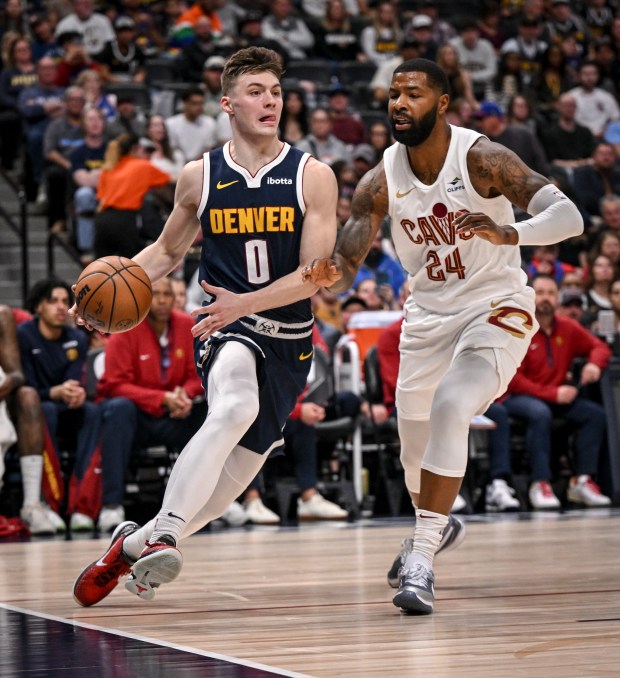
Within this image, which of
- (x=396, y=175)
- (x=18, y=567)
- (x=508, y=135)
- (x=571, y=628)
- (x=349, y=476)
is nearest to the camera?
(x=571, y=628)

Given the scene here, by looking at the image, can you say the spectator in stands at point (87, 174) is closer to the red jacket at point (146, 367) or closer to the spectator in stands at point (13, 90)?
the spectator in stands at point (13, 90)

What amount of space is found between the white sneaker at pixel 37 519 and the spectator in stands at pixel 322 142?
18.5ft

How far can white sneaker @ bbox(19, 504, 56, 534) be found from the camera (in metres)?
8.78

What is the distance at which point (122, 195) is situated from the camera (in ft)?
38.5

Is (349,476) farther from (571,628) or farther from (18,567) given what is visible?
(571,628)

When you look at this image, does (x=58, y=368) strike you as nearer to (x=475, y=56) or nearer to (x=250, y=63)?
(x=250, y=63)

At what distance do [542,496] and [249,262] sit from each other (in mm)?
5334

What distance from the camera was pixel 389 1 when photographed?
1745 centimetres

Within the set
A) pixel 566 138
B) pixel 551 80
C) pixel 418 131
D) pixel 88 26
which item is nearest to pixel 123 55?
pixel 88 26

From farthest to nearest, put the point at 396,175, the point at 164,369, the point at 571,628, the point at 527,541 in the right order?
the point at 164,369
the point at 527,541
the point at 396,175
the point at 571,628

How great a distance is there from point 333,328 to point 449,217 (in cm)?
515

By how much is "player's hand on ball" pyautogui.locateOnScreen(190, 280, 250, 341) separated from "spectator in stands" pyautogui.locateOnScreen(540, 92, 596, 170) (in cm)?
1110

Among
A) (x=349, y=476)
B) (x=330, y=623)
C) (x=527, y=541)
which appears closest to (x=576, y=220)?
(x=330, y=623)

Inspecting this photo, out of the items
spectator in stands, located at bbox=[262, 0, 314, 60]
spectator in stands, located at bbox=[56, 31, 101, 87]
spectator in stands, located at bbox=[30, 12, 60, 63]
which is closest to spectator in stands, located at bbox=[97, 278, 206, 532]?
spectator in stands, located at bbox=[56, 31, 101, 87]
